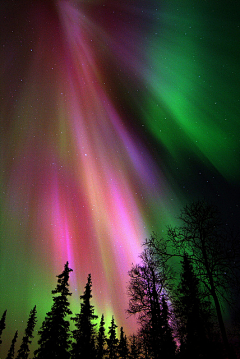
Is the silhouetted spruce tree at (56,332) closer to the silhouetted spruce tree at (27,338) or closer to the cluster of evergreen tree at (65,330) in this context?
the cluster of evergreen tree at (65,330)

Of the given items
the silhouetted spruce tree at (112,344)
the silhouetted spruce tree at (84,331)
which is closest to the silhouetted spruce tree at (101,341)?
the silhouetted spruce tree at (112,344)

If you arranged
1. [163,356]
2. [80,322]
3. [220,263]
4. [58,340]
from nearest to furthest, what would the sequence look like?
1. [220,263]
2. [163,356]
3. [58,340]
4. [80,322]

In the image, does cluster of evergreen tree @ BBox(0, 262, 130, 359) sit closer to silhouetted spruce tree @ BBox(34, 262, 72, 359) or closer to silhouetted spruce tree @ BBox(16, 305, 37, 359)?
silhouetted spruce tree @ BBox(34, 262, 72, 359)

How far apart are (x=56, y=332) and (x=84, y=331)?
405 cm

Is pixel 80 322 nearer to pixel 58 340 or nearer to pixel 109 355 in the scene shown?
pixel 58 340

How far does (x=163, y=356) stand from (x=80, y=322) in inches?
577

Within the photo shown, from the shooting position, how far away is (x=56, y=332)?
67.9 ft

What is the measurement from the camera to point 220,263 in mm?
8531

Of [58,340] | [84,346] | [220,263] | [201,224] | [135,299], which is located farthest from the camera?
[84,346]

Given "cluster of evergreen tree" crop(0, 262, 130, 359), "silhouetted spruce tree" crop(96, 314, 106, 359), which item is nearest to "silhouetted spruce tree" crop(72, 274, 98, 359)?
Result: "cluster of evergreen tree" crop(0, 262, 130, 359)

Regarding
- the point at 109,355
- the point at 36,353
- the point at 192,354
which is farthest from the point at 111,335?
the point at 192,354

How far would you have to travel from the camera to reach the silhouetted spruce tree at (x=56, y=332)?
65.5ft

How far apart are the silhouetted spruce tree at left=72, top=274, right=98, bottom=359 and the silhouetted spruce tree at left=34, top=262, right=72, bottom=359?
181 cm

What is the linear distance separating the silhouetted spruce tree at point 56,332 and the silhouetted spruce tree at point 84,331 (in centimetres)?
181
